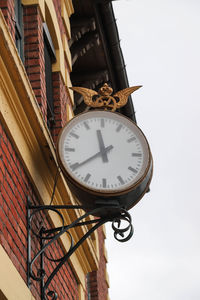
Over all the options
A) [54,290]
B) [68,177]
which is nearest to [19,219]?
[68,177]

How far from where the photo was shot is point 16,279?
619 centimetres

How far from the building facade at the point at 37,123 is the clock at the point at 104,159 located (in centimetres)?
33

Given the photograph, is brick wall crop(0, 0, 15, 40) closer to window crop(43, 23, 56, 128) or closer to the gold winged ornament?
the gold winged ornament

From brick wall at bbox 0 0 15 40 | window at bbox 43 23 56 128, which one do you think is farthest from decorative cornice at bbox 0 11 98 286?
window at bbox 43 23 56 128

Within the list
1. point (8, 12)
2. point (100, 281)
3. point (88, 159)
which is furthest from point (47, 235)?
point (100, 281)

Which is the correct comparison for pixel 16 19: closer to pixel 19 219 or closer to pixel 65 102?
pixel 65 102

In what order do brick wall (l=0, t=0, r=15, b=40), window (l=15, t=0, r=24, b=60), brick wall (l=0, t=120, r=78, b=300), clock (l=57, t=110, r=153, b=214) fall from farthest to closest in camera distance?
window (l=15, t=0, r=24, b=60) → brick wall (l=0, t=0, r=15, b=40) → clock (l=57, t=110, r=153, b=214) → brick wall (l=0, t=120, r=78, b=300)

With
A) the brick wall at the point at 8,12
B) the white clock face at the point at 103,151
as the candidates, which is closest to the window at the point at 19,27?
the brick wall at the point at 8,12

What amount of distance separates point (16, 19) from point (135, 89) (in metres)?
1.44

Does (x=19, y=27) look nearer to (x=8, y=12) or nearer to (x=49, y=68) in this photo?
(x=8, y=12)

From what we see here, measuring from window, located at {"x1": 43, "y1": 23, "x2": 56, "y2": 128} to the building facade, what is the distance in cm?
1

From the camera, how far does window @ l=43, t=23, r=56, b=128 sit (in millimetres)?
9227

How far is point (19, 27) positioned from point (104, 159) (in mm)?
1876

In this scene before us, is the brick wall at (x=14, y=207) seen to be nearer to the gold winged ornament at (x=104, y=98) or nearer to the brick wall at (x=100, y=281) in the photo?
the gold winged ornament at (x=104, y=98)
